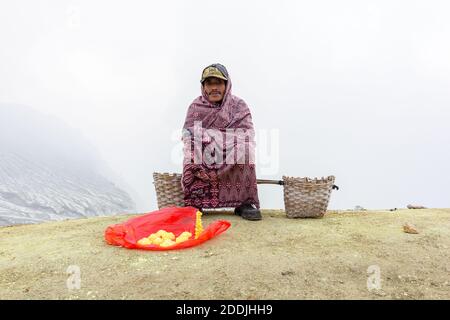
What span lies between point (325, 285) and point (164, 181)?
286 centimetres

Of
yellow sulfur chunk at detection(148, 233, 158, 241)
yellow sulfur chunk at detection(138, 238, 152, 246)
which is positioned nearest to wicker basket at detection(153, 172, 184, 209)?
yellow sulfur chunk at detection(148, 233, 158, 241)

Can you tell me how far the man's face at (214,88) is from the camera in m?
5.01

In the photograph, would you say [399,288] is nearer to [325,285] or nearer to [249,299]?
[325,285]

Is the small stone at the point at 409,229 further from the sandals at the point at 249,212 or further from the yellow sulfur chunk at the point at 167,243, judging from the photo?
the yellow sulfur chunk at the point at 167,243

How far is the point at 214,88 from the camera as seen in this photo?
502 centimetres

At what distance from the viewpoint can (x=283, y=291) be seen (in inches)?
101

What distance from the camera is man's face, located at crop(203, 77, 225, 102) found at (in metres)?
5.01

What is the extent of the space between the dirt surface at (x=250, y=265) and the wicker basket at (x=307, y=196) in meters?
0.61

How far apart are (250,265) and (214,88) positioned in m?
2.63

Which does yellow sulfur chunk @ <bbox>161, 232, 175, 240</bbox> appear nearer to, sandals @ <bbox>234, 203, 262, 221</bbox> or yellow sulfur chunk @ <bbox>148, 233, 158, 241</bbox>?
yellow sulfur chunk @ <bbox>148, 233, 158, 241</bbox>

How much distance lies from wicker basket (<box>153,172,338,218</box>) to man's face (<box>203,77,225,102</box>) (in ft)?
3.49

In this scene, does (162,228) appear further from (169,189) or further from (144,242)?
(169,189)
